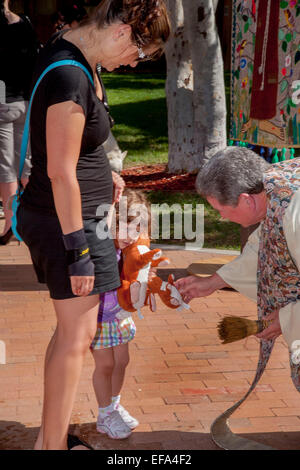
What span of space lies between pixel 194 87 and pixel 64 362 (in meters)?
8.14

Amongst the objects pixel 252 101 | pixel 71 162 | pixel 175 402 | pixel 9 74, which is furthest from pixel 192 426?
pixel 9 74

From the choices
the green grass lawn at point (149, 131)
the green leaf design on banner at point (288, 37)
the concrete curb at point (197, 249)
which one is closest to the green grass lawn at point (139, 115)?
the green grass lawn at point (149, 131)

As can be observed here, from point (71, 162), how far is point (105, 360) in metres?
1.18

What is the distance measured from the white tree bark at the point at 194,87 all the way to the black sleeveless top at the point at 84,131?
7381 millimetres

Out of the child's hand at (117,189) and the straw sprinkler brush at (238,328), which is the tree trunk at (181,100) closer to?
the child's hand at (117,189)

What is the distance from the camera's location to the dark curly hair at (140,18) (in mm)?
3062

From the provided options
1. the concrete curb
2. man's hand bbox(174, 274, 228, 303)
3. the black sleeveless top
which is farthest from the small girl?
the concrete curb

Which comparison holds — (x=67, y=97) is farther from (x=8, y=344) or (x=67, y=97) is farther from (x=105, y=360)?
(x=8, y=344)

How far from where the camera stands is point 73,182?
301cm

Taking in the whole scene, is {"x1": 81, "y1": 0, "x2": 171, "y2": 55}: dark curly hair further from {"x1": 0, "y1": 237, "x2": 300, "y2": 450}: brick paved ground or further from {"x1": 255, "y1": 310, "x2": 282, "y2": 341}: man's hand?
{"x1": 0, "y1": 237, "x2": 300, "y2": 450}: brick paved ground

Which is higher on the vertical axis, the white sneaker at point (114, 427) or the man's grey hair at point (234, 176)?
the man's grey hair at point (234, 176)

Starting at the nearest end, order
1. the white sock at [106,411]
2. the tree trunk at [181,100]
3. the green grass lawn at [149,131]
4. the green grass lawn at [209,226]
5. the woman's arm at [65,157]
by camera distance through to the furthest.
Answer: the woman's arm at [65,157]
the white sock at [106,411]
the green grass lawn at [209,226]
the green grass lawn at [149,131]
the tree trunk at [181,100]

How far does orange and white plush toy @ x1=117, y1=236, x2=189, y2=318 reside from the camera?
3682mm
